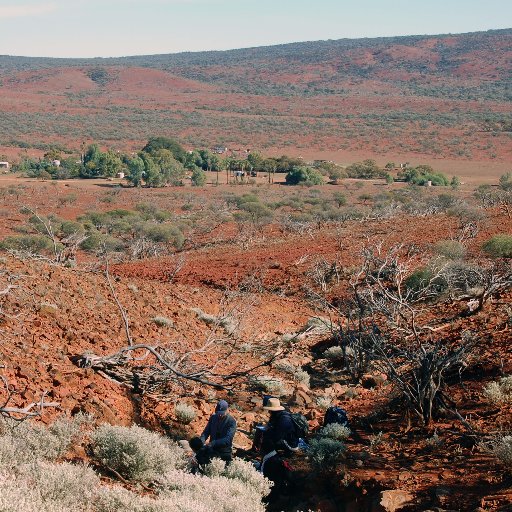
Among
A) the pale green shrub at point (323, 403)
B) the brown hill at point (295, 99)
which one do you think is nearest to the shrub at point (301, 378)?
the pale green shrub at point (323, 403)

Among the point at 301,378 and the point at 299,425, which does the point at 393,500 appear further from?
the point at 301,378

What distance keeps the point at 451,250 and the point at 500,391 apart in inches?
389

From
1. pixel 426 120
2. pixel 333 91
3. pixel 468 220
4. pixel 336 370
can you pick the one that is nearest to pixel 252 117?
pixel 426 120

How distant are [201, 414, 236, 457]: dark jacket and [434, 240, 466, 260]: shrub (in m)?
11.2

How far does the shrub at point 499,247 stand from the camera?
642 inches

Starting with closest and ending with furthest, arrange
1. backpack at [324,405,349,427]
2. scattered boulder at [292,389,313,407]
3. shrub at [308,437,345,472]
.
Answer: shrub at [308,437,345,472]
backpack at [324,405,349,427]
scattered boulder at [292,389,313,407]

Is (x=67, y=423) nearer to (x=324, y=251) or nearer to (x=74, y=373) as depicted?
(x=74, y=373)

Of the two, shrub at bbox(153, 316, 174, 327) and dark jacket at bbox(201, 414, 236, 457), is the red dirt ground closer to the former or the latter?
shrub at bbox(153, 316, 174, 327)

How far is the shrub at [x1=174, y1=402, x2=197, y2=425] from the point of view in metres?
7.41

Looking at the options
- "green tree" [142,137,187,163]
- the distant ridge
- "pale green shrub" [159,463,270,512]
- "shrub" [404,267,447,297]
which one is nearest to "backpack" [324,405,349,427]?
"pale green shrub" [159,463,270,512]

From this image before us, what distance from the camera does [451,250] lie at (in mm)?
16703

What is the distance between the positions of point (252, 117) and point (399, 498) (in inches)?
3811

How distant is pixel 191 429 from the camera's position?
24.3ft

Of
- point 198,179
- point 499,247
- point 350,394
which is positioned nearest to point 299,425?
point 350,394
